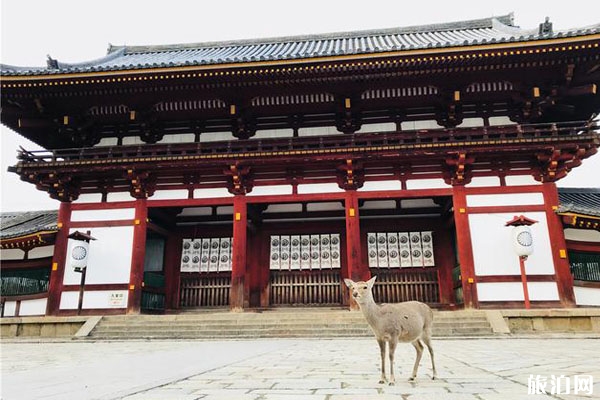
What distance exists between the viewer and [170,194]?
13.5 metres

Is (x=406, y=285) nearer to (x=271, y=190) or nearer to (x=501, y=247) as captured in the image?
(x=501, y=247)

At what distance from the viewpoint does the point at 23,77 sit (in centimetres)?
1188

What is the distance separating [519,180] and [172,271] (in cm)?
1224

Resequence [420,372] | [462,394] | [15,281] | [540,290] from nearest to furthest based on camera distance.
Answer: [462,394] < [420,372] < [540,290] < [15,281]

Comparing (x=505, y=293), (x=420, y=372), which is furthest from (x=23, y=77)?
(x=505, y=293)

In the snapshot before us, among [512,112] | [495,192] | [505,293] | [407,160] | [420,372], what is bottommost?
[420,372]

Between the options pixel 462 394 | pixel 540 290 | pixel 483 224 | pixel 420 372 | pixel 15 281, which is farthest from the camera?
pixel 15 281

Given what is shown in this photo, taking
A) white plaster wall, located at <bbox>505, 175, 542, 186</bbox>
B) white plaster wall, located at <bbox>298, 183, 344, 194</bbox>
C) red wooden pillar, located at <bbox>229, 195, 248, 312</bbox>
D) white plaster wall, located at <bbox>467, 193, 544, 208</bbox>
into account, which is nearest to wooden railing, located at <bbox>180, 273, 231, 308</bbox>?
red wooden pillar, located at <bbox>229, 195, 248, 312</bbox>

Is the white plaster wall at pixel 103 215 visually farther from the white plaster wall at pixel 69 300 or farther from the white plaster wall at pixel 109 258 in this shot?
the white plaster wall at pixel 69 300

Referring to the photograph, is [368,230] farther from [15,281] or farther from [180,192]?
[15,281]

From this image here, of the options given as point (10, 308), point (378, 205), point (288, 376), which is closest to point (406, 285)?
point (378, 205)

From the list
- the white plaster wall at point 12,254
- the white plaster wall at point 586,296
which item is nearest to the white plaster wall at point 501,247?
the white plaster wall at point 586,296

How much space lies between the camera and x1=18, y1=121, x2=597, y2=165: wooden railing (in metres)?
11.9

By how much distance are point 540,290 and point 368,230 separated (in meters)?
5.68
